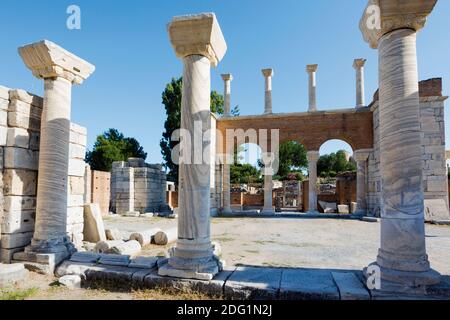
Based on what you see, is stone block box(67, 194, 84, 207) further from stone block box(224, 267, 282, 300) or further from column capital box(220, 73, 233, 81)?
column capital box(220, 73, 233, 81)

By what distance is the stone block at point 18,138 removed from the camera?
4.86 m

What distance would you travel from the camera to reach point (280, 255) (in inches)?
241

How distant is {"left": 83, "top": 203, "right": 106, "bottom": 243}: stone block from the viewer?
22.8 feet

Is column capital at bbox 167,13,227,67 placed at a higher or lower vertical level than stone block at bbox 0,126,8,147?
higher

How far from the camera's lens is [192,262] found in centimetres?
403

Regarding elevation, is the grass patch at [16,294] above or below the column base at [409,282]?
below

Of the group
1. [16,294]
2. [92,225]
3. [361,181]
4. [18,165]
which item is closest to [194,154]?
[16,294]

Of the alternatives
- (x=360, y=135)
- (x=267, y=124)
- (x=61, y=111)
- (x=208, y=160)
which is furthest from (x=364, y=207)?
(x=61, y=111)

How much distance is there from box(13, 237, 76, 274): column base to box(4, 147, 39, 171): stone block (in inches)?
50.3

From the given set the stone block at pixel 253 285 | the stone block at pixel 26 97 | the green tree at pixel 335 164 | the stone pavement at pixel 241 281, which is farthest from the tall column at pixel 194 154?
the green tree at pixel 335 164

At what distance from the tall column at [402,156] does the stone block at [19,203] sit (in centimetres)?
554

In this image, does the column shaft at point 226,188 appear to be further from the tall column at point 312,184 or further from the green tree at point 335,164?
the green tree at point 335,164

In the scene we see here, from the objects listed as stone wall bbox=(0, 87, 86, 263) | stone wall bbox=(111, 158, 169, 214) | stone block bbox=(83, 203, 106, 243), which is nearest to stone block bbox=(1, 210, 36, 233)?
stone wall bbox=(0, 87, 86, 263)

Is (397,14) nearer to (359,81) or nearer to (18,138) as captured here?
(18,138)
